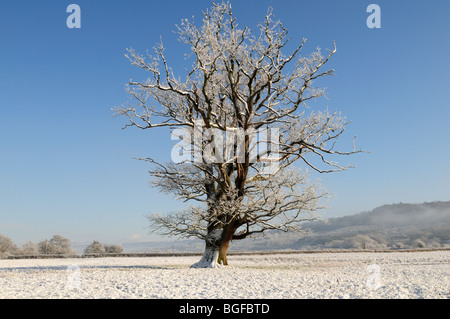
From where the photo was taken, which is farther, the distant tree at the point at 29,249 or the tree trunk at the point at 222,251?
the distant tree at the point at 29,249

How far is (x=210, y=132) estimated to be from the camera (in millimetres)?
19094

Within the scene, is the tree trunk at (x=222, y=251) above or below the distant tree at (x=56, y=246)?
above

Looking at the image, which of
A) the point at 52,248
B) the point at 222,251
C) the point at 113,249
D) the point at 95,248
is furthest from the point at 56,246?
the point at 222,251

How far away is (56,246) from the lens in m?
41.6

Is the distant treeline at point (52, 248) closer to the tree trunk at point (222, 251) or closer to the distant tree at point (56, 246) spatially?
the distant tree at point (56, 246)

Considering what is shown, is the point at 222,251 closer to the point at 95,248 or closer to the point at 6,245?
the point at 95,248

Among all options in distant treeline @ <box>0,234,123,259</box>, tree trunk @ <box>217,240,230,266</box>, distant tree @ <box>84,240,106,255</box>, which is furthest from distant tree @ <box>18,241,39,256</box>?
tree trunk @ <box>217,240,230,266</box>

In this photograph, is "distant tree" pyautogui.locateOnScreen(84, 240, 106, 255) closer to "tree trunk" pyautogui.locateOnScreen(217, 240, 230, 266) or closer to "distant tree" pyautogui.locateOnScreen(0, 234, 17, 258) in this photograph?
"distant tree" pyautogui.locateOnScreen(0, 234, 17, 258)

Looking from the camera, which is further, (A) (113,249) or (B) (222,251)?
(A) (113,249)

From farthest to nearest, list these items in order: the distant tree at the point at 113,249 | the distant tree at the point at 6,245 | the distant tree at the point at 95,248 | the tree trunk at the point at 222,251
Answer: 1. the distant tree at the point at 113,249
2. the distant tree at the point at 95,248
3. the distant tree at the point at 6,245
4. the tree trunk at the point at 222,251

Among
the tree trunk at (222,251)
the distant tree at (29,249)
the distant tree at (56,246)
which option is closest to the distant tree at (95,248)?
the distant tree at (56,246)

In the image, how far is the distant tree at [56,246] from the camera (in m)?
41.3

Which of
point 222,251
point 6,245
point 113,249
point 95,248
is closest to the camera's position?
point 222,251
